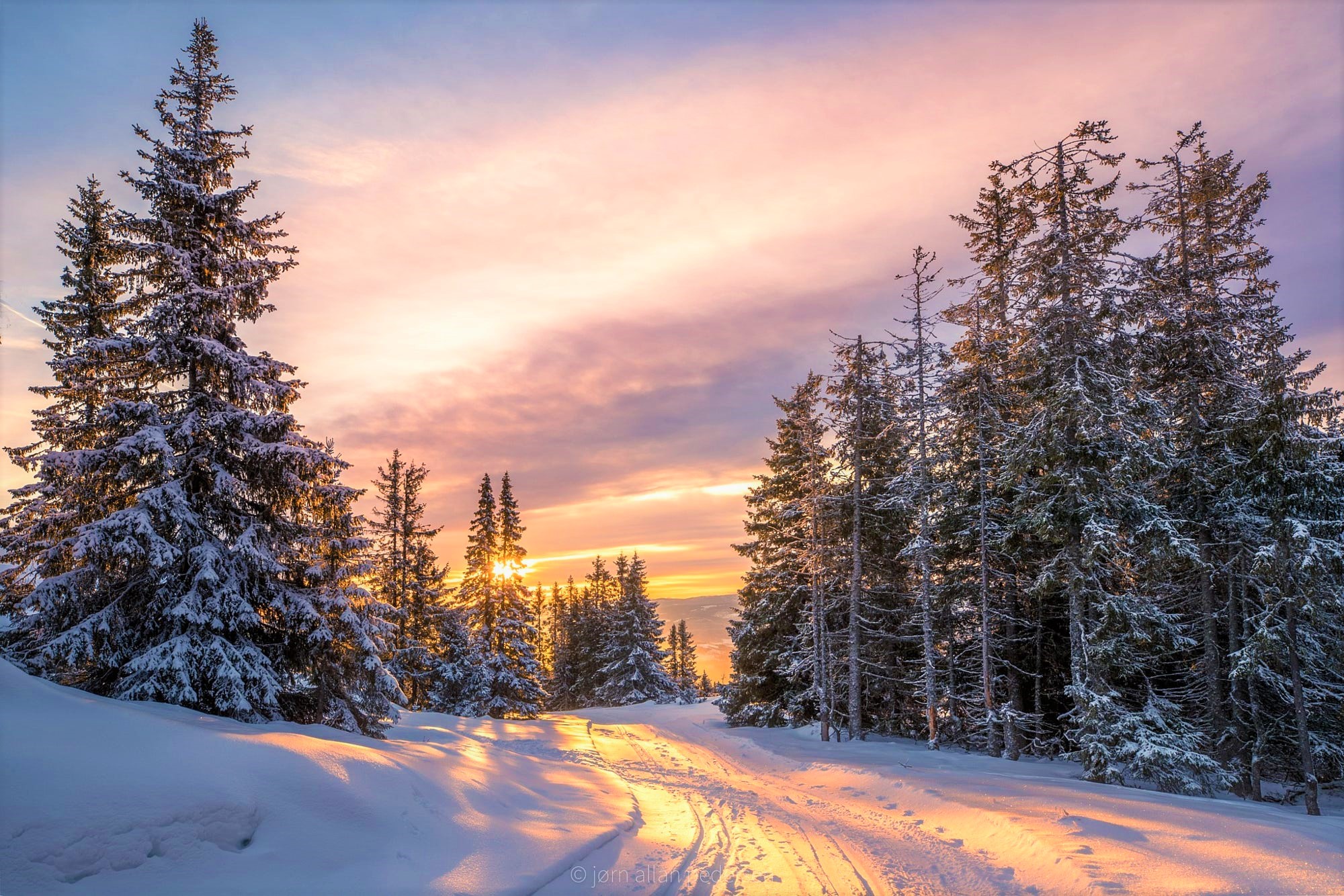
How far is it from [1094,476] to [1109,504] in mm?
950

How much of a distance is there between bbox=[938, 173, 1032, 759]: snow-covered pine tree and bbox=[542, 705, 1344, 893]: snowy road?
616cm

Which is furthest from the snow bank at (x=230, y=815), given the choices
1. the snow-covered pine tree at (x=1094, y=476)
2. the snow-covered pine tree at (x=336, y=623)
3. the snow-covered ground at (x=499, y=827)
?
the snow-covered pine tree at (x=1094, y=476)

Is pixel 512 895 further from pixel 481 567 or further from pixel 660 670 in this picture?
pixel 660 670

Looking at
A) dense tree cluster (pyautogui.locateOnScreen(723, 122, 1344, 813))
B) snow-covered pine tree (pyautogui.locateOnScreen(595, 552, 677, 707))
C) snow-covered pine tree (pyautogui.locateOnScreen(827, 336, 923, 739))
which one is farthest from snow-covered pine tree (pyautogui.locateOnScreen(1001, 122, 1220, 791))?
snow-covered pine tree (pyautogui.locateOnScreen(595, 552, 677, 707))

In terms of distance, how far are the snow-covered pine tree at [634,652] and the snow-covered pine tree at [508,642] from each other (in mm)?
14620

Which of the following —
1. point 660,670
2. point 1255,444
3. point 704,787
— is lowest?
point 660,670

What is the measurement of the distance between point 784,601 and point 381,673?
20.6 metres

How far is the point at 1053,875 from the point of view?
7.97 metres

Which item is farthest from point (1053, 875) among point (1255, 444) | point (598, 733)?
point (598, 733)

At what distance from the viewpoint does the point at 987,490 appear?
73.8 ft

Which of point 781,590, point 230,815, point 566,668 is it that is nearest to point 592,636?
point 566,668

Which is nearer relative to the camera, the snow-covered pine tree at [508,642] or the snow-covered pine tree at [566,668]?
the snow-covered pine tree at [508,642]

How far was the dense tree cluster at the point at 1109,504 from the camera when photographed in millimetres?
16172

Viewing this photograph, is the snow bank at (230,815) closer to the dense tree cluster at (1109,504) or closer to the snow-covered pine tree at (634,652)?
the dense tree cluster at (1109,504)
